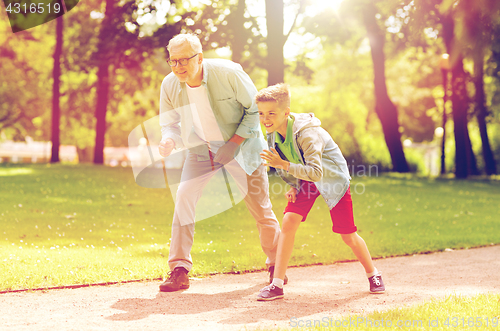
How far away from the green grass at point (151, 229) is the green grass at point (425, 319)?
210cm

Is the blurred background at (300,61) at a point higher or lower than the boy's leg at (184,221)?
higher

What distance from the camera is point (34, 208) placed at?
962cm

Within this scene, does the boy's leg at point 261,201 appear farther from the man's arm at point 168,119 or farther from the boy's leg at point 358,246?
the boy's leg at point 358,246

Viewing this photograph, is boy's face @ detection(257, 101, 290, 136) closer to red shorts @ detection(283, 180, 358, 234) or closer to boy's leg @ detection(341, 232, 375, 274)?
red shorts @ detection(283, 180, 358, 234)

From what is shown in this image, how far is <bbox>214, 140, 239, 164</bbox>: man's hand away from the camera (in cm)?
461

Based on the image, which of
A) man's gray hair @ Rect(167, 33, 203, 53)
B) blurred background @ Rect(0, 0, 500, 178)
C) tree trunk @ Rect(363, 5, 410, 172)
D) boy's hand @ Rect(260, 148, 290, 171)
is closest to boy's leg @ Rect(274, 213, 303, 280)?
boy's hand @ Rect(260, 148, 290, 171)

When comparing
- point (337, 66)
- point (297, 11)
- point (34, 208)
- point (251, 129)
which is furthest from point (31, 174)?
point (337, 66)

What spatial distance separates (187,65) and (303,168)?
1268 millimetres

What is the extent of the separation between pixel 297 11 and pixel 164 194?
778cm

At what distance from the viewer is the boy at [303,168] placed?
405 centimetres

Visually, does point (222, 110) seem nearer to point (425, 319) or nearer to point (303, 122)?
point (303, 122)

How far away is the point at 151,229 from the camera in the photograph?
812cm

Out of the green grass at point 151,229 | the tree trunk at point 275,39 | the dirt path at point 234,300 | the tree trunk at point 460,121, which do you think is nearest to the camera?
the dirt path at point 234,300

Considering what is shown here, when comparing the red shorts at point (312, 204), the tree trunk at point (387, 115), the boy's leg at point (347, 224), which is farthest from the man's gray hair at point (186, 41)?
the tree trunk at point (387, 115)
